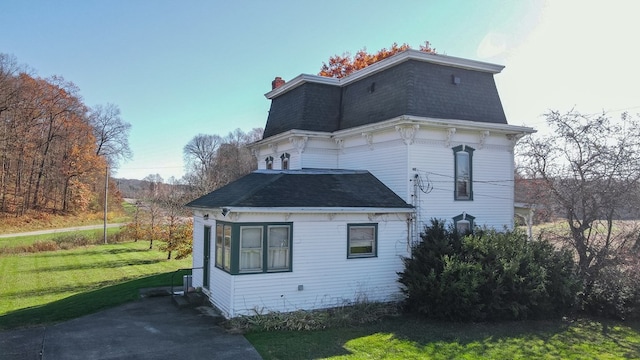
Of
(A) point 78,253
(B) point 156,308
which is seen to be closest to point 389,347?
(B) point 156,308

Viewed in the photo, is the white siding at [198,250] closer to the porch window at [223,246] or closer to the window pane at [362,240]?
the porch window at [223,246]

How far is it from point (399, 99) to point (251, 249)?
738 cm

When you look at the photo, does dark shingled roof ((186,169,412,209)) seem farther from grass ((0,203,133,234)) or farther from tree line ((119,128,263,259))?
grass ((0,203,133,234))

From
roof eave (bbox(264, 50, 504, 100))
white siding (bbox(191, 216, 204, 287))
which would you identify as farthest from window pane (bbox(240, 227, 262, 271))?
roof eave (bbox(264, 50, 504, 100))

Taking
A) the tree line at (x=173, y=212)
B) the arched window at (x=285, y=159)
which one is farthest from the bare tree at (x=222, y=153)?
the arched window at (x=285, y=159)

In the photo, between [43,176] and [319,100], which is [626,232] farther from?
→ [43,176]

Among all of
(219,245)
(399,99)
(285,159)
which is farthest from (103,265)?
(399,99)

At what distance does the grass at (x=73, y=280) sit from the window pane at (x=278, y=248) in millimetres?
5931

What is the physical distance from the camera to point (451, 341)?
36.0 ft

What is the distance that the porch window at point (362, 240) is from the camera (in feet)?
44.5

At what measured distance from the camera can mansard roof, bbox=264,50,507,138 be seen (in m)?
15.3

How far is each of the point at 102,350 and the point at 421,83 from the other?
487 inches

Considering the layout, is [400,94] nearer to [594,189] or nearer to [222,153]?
[594,189]

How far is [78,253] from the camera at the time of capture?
100ft
